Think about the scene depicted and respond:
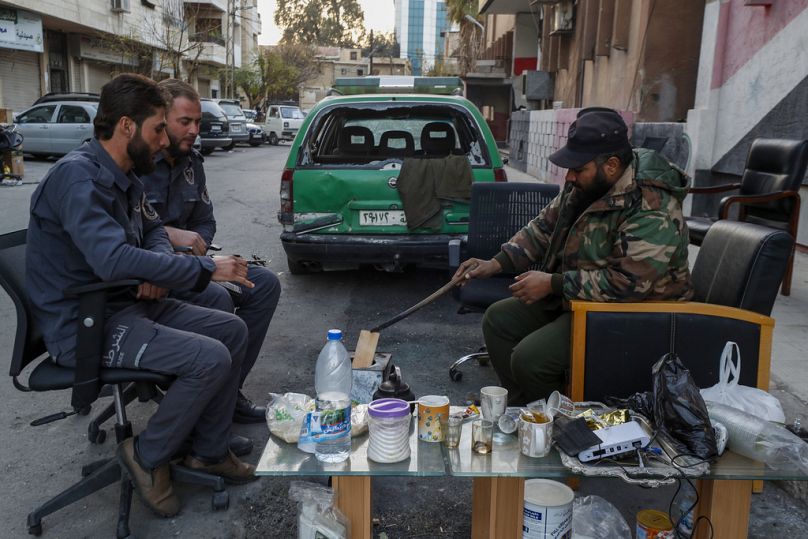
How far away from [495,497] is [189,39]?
3897 centimetres

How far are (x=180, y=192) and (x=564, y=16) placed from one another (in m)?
15.7

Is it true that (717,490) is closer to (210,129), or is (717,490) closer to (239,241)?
(239,241)

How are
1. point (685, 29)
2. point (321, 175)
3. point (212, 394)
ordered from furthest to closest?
1. point (685, 29)
2. point (321, 175)
3. point (212, 394)

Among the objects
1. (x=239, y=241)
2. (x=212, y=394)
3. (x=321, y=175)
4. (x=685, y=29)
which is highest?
(x=685, y=29)

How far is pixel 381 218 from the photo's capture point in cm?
618

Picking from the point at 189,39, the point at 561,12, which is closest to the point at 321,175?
the point at 561,12

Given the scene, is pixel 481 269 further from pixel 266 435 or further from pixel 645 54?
pixel 645 54

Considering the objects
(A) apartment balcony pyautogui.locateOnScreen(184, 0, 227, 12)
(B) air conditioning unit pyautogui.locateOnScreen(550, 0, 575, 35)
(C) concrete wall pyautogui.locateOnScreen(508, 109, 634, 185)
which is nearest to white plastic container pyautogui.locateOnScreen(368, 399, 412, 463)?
(C) concrete wall pyautogui.locateOnScreen(508, 109, 634, 185)

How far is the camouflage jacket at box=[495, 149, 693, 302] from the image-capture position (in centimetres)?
309

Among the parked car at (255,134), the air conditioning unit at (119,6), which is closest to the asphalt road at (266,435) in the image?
the parked car at (255,134)

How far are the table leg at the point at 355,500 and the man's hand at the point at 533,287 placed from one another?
1.35m

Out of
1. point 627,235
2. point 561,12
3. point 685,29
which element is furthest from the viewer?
point 561,12

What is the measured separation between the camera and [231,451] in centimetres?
334

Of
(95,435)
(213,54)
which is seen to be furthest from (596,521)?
(213,54)
